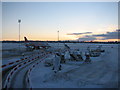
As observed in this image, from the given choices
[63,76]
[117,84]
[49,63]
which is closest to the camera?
[117,84]

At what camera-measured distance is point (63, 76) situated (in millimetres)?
14305

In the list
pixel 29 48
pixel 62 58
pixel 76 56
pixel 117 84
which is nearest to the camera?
pixel 117 84

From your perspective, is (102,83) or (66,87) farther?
(102,83)

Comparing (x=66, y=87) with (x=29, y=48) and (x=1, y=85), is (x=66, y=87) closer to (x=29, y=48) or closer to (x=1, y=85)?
(x=1, y=85)

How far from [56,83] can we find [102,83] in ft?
16.3

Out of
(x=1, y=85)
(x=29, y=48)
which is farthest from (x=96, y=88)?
(x=29, y=48)

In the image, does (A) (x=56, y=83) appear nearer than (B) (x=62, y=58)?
Yes

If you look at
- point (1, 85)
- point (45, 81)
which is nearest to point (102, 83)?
point (45, 81)

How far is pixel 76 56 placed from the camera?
2744cm

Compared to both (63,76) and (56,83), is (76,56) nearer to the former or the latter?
(63,76)

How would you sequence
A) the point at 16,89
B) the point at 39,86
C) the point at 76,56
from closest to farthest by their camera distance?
1. the point at 16,89
2. the point at 39,86
3. the point at 76,56

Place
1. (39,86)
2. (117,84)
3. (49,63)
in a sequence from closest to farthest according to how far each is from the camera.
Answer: (39,86) → (117,84) → (49,63)

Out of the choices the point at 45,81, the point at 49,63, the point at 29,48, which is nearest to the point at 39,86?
the point at 45,81

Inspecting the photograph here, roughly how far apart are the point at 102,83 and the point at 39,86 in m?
6.69
